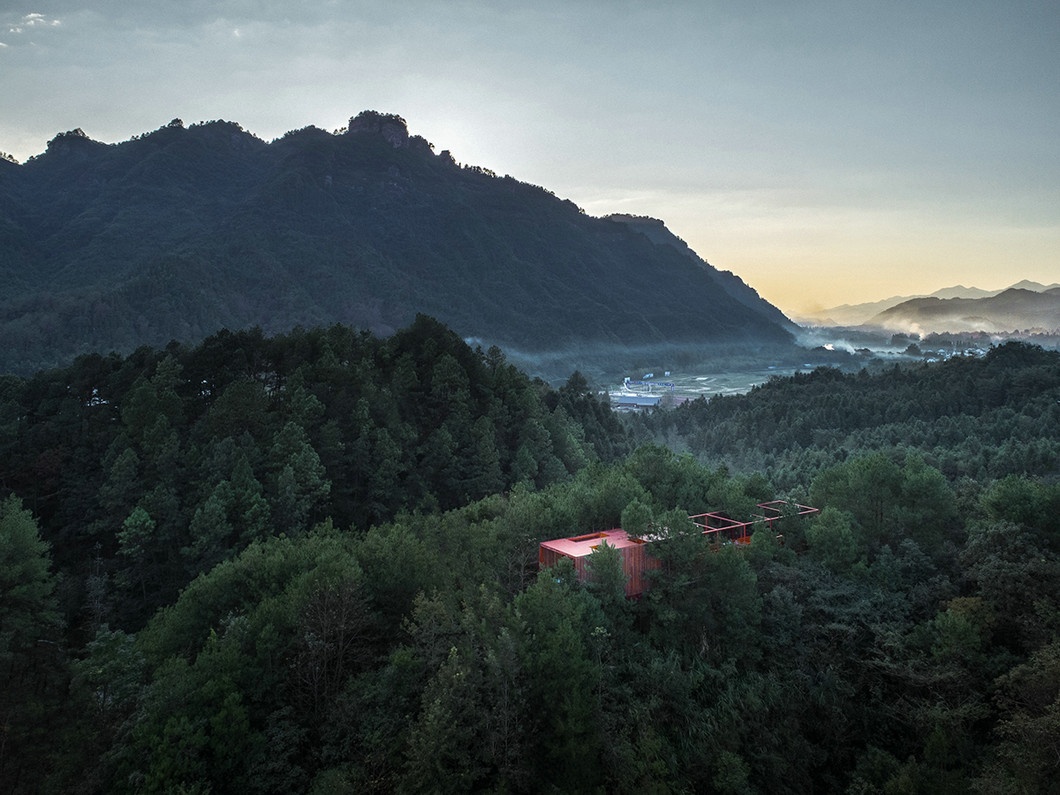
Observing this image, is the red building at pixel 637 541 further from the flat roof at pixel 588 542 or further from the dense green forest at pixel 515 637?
the dense green forest at pixel 515 637

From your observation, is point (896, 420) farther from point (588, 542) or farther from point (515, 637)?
point (515, 637)

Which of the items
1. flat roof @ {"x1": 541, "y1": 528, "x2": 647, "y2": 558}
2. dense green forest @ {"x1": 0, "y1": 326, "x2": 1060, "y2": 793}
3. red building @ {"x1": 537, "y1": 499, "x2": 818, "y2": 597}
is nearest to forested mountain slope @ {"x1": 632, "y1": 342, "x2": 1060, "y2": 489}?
dense green forest @ {"x1": 0, "y1": 326, "x2": 1060, "y2": 793}

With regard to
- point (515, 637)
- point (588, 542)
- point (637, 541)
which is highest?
point (637, 541)

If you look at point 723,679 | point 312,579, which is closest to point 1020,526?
point 723,679

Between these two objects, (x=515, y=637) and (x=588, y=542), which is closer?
(x=515, y=637)

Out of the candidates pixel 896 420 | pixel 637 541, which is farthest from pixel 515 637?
pixel 896 420

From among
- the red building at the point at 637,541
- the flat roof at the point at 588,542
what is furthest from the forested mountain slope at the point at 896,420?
the flat roof at the point at 588,542

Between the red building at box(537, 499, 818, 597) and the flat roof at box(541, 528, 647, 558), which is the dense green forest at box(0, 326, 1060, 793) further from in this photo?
the flat roof at box(541, 528, 647, 558)
